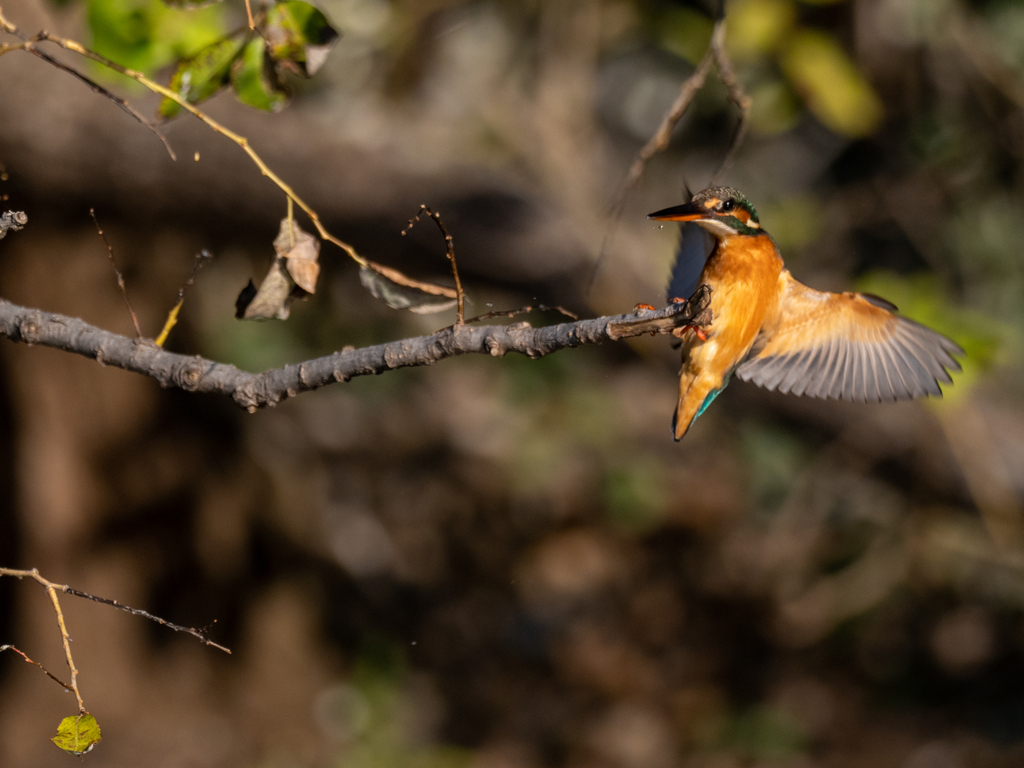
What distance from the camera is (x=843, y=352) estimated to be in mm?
1876

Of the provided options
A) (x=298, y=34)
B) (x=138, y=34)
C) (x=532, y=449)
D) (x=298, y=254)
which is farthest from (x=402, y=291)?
(x=532, y=449)

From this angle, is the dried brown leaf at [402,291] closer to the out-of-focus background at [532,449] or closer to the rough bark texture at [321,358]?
the rough bark texture at [321,358]

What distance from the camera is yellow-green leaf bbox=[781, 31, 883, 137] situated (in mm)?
2912

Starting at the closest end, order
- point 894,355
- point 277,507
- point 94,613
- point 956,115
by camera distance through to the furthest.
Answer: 1. point 894,355
2. point 94,613
3. point 956,115
4. point 277,507

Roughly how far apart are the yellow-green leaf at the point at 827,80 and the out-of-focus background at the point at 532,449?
0.01 metres

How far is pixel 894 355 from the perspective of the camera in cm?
184

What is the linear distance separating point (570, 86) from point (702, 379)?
9.62ft

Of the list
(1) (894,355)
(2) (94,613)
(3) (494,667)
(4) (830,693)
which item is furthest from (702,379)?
(4) (830,693)

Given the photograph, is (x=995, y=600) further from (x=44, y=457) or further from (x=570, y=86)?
(x=44, y=457)

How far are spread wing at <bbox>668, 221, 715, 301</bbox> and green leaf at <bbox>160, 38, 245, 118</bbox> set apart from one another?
100 centimetres

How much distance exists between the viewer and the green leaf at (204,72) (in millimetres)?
1321

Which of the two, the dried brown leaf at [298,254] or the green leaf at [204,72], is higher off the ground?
the green leaf at [204,72]

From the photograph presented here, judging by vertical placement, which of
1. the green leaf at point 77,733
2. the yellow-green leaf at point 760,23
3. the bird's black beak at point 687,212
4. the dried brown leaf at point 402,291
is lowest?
the green leaf at point 77,733

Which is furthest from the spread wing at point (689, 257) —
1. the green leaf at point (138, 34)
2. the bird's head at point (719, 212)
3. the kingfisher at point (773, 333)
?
the green leaf at point (138, 34)
